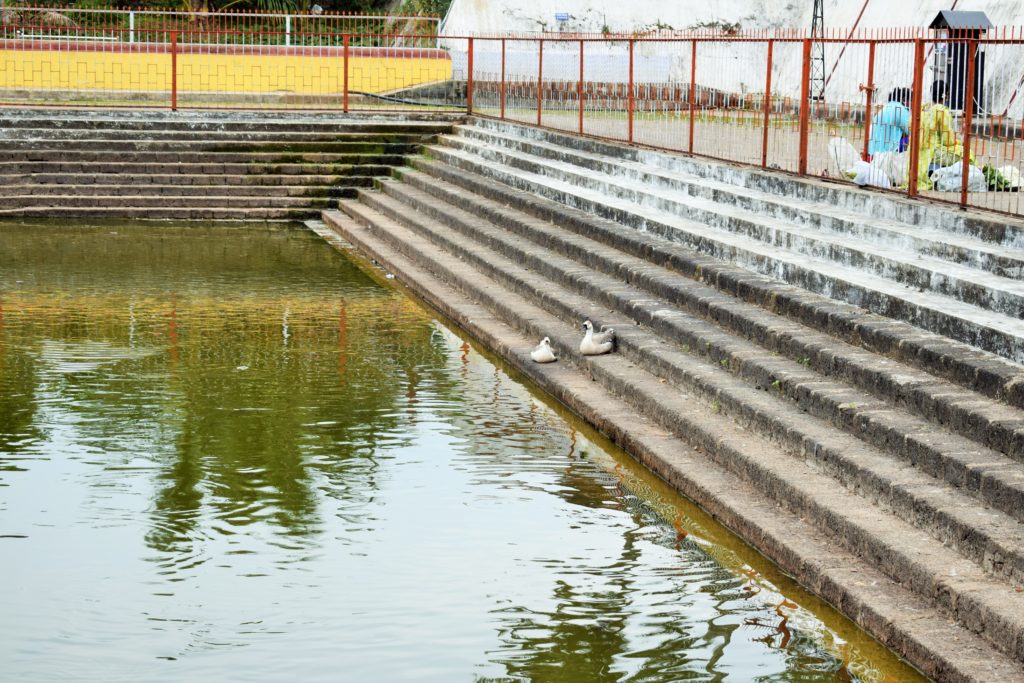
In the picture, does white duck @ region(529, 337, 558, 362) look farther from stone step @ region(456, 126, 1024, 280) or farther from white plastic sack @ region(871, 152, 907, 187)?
white plastic sack @ region(871, 152, 907, 187)

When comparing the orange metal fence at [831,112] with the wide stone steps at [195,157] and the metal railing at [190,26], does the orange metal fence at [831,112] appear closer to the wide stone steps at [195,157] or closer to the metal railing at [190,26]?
the wide stone steps at [195,157]

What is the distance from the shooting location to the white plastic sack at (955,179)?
10.9 metres

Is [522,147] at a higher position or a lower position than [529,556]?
higher

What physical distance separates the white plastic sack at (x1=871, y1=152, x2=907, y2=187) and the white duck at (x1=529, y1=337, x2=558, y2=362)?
3.35 metres

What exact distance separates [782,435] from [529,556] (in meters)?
1.59

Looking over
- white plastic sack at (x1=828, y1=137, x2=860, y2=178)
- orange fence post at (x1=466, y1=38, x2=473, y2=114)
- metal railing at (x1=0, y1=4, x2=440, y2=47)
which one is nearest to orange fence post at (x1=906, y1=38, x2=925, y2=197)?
white plastic sack at (x1=828, y1=137, x2=860, y2=178)

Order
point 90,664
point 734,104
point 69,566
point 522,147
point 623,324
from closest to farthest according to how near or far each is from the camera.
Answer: point 90,664 → point 69,566 → point 623,324 → point 734,104 → point 522,147

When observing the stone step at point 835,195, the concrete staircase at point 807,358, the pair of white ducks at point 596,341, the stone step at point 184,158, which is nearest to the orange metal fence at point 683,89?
the stone step at point 835,195

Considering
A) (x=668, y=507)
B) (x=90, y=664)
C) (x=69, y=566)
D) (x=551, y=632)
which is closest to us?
(x=90, y=664)

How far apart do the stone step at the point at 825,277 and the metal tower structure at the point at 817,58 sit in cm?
225

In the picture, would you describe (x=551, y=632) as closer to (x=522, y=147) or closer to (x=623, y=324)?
(x=623, y=324)

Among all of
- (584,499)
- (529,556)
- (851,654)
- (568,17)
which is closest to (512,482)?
(584,499)

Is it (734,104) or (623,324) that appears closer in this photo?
(623,324)

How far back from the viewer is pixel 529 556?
241 inches
